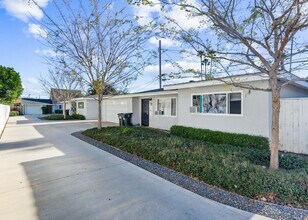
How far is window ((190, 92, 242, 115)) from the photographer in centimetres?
803

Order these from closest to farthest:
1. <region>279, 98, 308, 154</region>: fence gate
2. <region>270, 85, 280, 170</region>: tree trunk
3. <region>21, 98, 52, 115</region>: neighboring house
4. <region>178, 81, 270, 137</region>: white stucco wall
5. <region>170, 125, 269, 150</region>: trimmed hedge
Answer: <region>270, 85, 280, 170</region>: tree trunk, <region>279, 98, 308, 154</region>: fence gate, <region>170, 125, 269, 150</region>: trimmed hedge, <region>178, 81, 270, 137</region>: white stucco wall, <region>21, 98, 52, 115</region>: neighboring house

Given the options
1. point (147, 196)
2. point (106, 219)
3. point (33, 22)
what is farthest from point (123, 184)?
point (33, 22)

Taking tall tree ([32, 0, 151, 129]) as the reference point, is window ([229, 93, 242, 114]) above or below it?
below

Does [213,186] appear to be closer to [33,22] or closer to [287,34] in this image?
[287,34]

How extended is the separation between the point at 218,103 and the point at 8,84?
23.1 metres

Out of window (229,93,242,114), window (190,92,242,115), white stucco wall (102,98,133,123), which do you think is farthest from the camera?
white stucco wall (102,98,133,123)

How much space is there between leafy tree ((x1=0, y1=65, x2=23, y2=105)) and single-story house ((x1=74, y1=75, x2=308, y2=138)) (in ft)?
54.8

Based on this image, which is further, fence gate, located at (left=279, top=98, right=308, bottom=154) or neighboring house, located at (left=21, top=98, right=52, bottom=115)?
neighboring house, located at (left=21, top=98, right=52, bottom=115)

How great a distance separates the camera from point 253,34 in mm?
4852

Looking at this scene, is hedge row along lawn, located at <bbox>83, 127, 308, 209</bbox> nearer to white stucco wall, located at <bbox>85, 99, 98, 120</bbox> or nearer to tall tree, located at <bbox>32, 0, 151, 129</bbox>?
tall tree, located at <bbox>32, 0, 151, 129</bbox>

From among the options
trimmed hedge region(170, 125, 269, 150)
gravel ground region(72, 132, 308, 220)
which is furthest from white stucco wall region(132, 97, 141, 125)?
gravel ground region(72, 132, 308, 220)

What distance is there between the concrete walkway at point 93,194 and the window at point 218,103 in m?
5.12

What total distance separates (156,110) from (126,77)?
12.3ft

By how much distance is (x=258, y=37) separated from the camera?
15.9 ft
